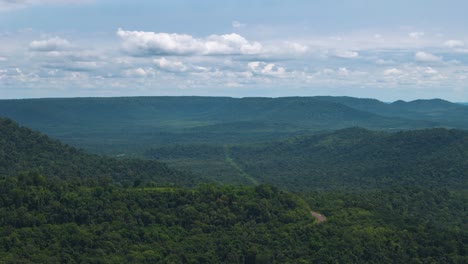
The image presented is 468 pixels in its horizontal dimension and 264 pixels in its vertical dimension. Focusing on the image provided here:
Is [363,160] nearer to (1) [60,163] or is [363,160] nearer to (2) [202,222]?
(1) [60,163]

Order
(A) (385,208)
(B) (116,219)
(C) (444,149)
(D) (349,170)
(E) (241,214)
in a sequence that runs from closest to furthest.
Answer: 1. (B) (116,219)
2. (E) (241,214)
3. (A) (385,208)
4. (C) (444,149)
5. (D) (349,170)

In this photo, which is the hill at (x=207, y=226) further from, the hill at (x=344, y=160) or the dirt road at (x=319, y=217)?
the hill at (x=344, y=160)

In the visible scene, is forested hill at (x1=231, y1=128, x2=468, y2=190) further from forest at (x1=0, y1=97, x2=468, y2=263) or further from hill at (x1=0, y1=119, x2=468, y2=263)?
hill at (x1=0, y1=119, x2=468, y2=263)

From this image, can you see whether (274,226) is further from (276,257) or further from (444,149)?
(444,149)

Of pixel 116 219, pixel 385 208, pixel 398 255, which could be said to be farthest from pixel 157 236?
pixel 385 208

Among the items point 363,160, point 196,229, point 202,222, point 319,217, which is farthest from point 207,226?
point 363,160

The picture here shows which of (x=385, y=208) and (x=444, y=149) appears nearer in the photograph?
(x=385, y=208)

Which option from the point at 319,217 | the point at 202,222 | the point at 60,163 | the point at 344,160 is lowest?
the point at 344,160

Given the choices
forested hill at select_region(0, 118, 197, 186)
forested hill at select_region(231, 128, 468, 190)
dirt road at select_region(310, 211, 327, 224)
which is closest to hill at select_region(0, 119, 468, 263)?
dirt road at select_region(310, 211, 327, 224)

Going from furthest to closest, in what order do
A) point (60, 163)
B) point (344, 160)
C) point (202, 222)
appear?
point (344, 160) < point (60, 163) < point (202, 222)
